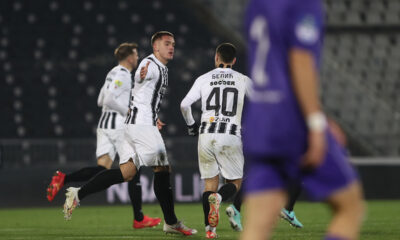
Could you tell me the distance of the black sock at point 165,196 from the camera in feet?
27.6

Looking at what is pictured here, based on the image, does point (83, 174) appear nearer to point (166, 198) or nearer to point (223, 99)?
point (166, 198)

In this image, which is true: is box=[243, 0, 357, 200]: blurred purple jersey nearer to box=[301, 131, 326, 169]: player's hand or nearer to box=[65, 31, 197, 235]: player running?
box=[301, 131, 326, 169]: player's hand

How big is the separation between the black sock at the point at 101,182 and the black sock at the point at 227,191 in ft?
3.78

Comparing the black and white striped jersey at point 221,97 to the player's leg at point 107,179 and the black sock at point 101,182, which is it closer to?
the player's leg at point 107,179

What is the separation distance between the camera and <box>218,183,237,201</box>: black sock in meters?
8.30

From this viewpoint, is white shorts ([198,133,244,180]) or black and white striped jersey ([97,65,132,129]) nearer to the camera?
white shorts ([198,133,244,180])

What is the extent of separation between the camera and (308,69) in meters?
3.47

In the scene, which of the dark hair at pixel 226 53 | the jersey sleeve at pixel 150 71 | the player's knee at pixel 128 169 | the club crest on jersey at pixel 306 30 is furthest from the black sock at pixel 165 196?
the club crest on jersey at pixel 306 30

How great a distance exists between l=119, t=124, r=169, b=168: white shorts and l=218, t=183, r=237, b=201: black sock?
63 centimetres

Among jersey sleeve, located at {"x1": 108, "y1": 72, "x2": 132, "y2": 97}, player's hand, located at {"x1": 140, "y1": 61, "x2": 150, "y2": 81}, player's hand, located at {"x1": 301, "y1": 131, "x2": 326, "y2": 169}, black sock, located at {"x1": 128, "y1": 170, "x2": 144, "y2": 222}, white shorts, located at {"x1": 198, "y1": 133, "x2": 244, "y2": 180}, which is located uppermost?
player's hand, located at {"x1": 140, "y1": 61, "x2": 150, "y2": 81}

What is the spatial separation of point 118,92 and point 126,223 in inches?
69.4

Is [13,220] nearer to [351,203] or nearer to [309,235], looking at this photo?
[309,235]

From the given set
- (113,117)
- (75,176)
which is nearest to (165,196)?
(75,176)

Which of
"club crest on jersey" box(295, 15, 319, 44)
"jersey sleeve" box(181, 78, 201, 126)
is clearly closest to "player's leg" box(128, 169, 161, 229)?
"jersey sleeve" box(181, 78, 201, 126)
